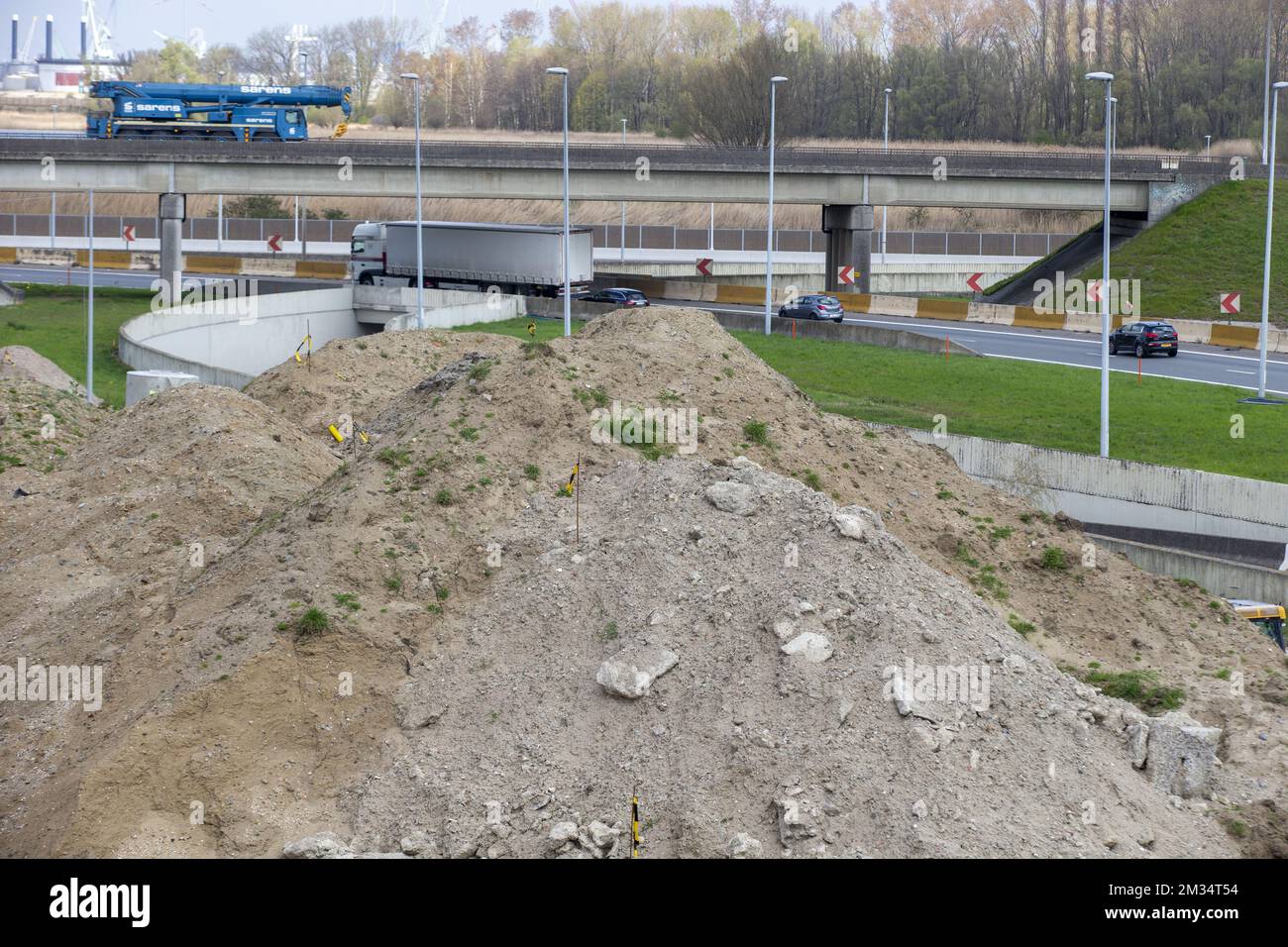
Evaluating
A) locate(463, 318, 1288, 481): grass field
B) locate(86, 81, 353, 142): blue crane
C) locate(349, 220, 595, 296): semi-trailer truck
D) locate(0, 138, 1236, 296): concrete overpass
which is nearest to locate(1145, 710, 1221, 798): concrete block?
locate(463, 318, 1288, 481): grass field

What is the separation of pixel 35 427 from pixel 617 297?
2998cm

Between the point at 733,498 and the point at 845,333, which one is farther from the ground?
the point at 845,333

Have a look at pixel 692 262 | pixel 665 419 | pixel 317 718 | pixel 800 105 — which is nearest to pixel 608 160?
pixel 692 262

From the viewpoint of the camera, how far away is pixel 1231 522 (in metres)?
26.2

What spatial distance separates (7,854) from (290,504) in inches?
229

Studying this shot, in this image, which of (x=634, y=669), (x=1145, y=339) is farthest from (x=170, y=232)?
(x=634, y=669)

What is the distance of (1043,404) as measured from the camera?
125 ft

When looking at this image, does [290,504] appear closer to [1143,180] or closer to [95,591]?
[95,591]

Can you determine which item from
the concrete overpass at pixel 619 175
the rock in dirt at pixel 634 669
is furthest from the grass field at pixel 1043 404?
the rock in dirt at pixel 634 669

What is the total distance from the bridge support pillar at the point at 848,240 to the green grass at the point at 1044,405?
57.5ft

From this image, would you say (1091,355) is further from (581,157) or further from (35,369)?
(35,369)

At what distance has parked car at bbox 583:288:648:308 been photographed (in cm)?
5552

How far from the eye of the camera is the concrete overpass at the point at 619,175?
60.3 meters

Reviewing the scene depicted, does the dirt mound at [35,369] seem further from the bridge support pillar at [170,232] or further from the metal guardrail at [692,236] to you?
the metal guardrail at [692,236]
